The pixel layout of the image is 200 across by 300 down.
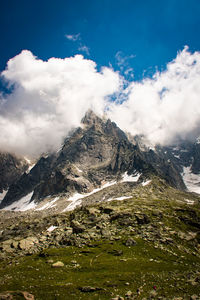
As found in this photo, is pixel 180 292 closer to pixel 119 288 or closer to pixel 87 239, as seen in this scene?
pixel 119 288

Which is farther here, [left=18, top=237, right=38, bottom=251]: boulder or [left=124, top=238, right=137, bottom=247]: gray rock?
[left=18, top=237, right=38, bottom=251]: boulder

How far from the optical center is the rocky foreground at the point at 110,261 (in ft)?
→ 74.9

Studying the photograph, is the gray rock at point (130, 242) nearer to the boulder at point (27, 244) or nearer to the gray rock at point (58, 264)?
the gray rock at point (58, 264)

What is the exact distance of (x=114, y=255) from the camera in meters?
36.0

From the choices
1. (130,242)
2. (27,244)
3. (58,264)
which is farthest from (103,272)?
(27,244)

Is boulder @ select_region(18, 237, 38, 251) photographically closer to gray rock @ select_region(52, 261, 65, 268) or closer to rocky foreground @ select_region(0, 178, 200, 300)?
rocky foreground @ select_region(0, 178, 200, 300)

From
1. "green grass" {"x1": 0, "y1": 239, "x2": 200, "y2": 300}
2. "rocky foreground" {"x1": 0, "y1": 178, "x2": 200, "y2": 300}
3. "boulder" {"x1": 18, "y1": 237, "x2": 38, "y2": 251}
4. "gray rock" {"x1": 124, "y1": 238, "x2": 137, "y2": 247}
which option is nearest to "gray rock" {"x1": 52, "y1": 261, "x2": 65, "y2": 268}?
"rocky foreground" {"x1": 0, "y1": 178, "x2": 200, "y2": 300}

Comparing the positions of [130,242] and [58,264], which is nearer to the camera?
[58,264]

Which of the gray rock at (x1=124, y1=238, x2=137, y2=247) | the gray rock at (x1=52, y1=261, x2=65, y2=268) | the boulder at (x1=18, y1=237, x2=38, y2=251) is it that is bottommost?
the gray rock at (x1=124, y1=238, x2=137, y2=247)

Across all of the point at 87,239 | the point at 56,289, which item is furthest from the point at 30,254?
the point at 56,289

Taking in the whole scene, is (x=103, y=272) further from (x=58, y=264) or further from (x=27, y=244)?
(x=27, y=244)

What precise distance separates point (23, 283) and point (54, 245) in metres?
19.0

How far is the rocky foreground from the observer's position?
74.9 feet

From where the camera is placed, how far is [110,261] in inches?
1303
